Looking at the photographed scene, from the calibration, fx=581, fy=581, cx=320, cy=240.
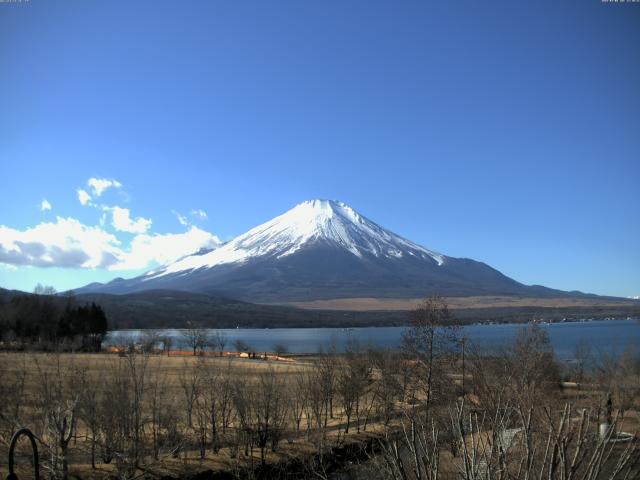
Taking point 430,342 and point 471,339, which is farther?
point 471,339

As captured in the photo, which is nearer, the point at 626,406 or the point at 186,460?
the point at 186,460

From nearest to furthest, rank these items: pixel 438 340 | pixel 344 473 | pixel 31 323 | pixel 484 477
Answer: pixel 484 477 → pixel 344 473 → pixel 438 340 → pixel 31 323

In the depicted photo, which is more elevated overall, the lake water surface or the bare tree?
the bare tree

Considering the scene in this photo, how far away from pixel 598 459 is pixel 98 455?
1945 cm

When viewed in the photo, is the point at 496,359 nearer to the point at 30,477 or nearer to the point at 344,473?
the point at 344,473

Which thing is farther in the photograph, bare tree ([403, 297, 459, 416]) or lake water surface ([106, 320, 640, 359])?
lake water surface ([106, 320, 640, 359])

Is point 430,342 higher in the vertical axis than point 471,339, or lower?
higher

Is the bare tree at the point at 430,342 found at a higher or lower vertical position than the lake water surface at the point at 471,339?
higher

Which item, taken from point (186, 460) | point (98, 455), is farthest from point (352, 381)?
point (98, 455)

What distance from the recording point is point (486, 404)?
18969 mm

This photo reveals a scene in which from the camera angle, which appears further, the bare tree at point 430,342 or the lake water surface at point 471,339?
the lake water surface at point 471,339

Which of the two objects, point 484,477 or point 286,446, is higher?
point 484,477

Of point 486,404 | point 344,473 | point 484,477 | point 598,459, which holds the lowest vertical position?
point 344,473

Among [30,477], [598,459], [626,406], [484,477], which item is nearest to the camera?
[598,459]
